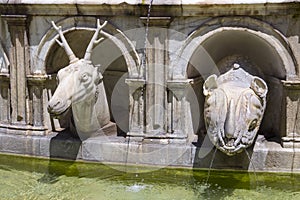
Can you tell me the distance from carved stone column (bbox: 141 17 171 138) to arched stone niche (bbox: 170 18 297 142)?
23cm

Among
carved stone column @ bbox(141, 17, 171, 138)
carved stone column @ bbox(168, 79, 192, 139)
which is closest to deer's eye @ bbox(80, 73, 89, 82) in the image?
carved stone column @ bbox(141, 17, 171, 138)

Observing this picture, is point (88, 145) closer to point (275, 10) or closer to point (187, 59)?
point (187, 59)

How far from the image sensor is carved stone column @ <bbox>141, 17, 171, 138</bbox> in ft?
27.4

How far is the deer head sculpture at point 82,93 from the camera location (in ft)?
26.0

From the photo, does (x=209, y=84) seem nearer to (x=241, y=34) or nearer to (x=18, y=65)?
(x=241, y=34)

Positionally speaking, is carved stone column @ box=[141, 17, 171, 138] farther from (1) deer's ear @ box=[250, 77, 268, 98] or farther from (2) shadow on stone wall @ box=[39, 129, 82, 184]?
(1) deer's ear @ box=[250, 77, 268, 98]

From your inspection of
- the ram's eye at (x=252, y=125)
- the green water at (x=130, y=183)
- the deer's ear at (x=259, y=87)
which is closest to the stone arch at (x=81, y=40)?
the green water at (x=130, y=183)

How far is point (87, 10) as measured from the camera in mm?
8578

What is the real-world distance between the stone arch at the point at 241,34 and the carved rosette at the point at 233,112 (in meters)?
0.59

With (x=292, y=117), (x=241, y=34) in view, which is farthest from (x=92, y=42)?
(x=292, y=117)

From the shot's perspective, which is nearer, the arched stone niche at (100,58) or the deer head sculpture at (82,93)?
the deer head sculpture at (82,93)

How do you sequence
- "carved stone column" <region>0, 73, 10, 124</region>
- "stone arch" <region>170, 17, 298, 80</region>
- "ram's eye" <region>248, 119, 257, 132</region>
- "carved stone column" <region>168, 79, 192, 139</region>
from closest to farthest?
"ram's eye" <region>248, 119, 257, 132</region> → "stone arch" <region>170, 17, 298, 80</region> → "carved stone column" <region>168, 79, 192, 139</region> → "carved stone column" <region>0, 73, 10, 124</region>

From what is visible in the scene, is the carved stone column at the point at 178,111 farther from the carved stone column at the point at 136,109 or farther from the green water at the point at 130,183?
the green water at the point at 130,183

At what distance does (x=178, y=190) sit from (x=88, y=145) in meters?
1.83
